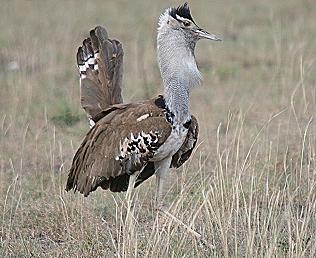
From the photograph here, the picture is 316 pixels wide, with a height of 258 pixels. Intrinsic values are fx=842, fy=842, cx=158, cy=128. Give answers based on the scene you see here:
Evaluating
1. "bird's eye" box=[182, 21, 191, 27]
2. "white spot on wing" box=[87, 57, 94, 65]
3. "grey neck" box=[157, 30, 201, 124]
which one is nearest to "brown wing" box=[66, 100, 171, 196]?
"grey neck" box=[157, 30, 201, 124]

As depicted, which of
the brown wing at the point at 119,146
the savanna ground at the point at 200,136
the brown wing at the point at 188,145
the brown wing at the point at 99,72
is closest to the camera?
the savanna ground at the point at 200,136

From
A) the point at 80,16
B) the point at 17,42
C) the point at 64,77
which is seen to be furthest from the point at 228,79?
the point at 80,16

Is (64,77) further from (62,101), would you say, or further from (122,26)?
(122,26)

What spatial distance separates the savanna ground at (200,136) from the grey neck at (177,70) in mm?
370

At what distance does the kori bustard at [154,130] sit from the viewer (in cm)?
500

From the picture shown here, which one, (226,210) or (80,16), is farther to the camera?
(80,16)

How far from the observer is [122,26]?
12578 millimetres

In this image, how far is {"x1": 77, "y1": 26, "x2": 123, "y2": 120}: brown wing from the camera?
18.7ft

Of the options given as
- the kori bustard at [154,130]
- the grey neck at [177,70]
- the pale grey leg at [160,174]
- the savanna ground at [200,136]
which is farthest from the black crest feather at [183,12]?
the pale grey leg at [160,174]

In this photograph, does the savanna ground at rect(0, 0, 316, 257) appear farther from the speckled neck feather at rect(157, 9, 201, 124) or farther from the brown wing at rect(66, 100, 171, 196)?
the speckled neck feather at rect(157, 9, 201, 124)

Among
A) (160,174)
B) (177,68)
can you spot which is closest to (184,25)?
(177,68)

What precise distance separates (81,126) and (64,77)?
1.85 metres

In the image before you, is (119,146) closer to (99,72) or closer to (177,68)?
(177,68)

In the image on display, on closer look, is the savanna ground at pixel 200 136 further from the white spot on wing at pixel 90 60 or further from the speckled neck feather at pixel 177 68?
the white spot on wing at pixel 90 60
